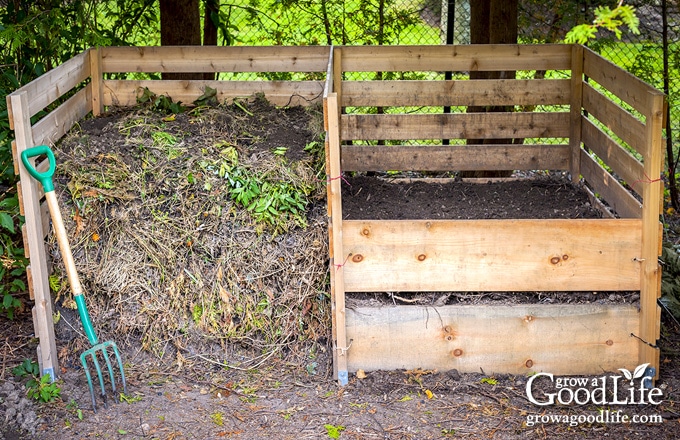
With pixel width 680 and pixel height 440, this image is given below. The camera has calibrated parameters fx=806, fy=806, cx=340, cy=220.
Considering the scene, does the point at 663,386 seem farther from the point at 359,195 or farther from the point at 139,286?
the point at 139,286

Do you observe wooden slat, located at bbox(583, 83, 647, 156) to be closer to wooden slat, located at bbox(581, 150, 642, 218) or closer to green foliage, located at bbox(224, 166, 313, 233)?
wooden slat, located at bbox(581, 150, 642, 218)

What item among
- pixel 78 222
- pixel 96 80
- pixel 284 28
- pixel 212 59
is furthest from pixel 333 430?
pixel 284 28

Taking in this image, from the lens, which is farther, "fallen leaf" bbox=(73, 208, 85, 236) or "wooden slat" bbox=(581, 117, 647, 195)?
"fallen leaf" bbox=(73, 208, 85, 236)

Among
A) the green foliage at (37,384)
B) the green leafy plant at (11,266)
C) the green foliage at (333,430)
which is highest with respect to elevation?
the green leafy plant at (11,266)

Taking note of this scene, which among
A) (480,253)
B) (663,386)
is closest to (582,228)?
(480,253)

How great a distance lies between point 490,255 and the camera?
4418mm

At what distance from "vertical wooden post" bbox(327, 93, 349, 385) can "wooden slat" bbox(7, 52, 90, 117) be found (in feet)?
5.48

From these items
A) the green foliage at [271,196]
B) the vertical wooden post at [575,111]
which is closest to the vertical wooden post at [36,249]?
the green foliage at [271,196]

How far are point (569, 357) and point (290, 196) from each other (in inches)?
73.9

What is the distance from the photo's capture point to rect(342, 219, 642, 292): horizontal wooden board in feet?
14.4

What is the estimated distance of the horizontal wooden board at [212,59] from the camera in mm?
5848

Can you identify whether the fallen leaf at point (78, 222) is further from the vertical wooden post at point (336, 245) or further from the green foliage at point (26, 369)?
the vertical wooden post at point (336, 245)

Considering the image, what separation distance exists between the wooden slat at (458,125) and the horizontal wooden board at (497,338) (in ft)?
6.58

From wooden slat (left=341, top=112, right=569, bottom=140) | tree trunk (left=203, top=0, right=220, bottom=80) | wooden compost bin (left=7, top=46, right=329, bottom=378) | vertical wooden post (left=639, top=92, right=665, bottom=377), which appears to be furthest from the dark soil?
tree trunk (left=203, top=0, right=220, bottom=80)
